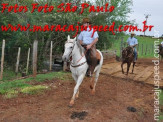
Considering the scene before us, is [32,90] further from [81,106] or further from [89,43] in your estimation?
[89,43]

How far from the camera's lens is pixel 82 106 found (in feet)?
17.5

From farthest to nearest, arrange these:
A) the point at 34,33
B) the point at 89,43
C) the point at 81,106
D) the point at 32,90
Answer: the point at 34,33 < the point at 32,90 < the point at 89,43 < the point at 81,106

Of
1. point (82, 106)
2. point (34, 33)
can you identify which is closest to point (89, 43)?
point (82, 106)

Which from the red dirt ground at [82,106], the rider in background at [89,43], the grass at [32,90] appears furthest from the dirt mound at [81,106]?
the rider in background at [89,43]

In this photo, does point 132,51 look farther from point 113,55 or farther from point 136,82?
point 113,55

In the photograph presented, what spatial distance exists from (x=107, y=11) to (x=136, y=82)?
9.15 meters

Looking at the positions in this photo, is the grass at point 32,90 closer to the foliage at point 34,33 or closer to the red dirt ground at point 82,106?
the red dirt ground at point 82,106

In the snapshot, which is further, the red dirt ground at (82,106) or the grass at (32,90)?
the grass at (32,90)

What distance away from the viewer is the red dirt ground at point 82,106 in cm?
458

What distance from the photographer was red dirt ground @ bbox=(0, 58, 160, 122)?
4.58 m

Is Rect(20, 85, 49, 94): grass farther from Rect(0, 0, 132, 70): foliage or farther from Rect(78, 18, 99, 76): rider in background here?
Rect(0, 0, 132, 70): foliage

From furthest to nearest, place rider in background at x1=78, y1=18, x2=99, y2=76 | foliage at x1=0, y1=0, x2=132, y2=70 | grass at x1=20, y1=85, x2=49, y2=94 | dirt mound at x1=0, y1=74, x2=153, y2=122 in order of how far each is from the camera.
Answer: foliage at x1=0, y1=0, x2=132, y2=70, grass at x1=20, y1=85, x2=49, y2=94, rider in background at x1=78, y1=18, x2=99, y2=76, dirt mound at x1=0, y1=74, x2=153, y2=122

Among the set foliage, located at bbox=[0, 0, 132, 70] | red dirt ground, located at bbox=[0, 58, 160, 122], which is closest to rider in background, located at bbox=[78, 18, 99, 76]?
red dirt ground, located at bbox=[0, 58, 160, 122]

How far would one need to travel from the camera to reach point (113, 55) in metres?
18.9
